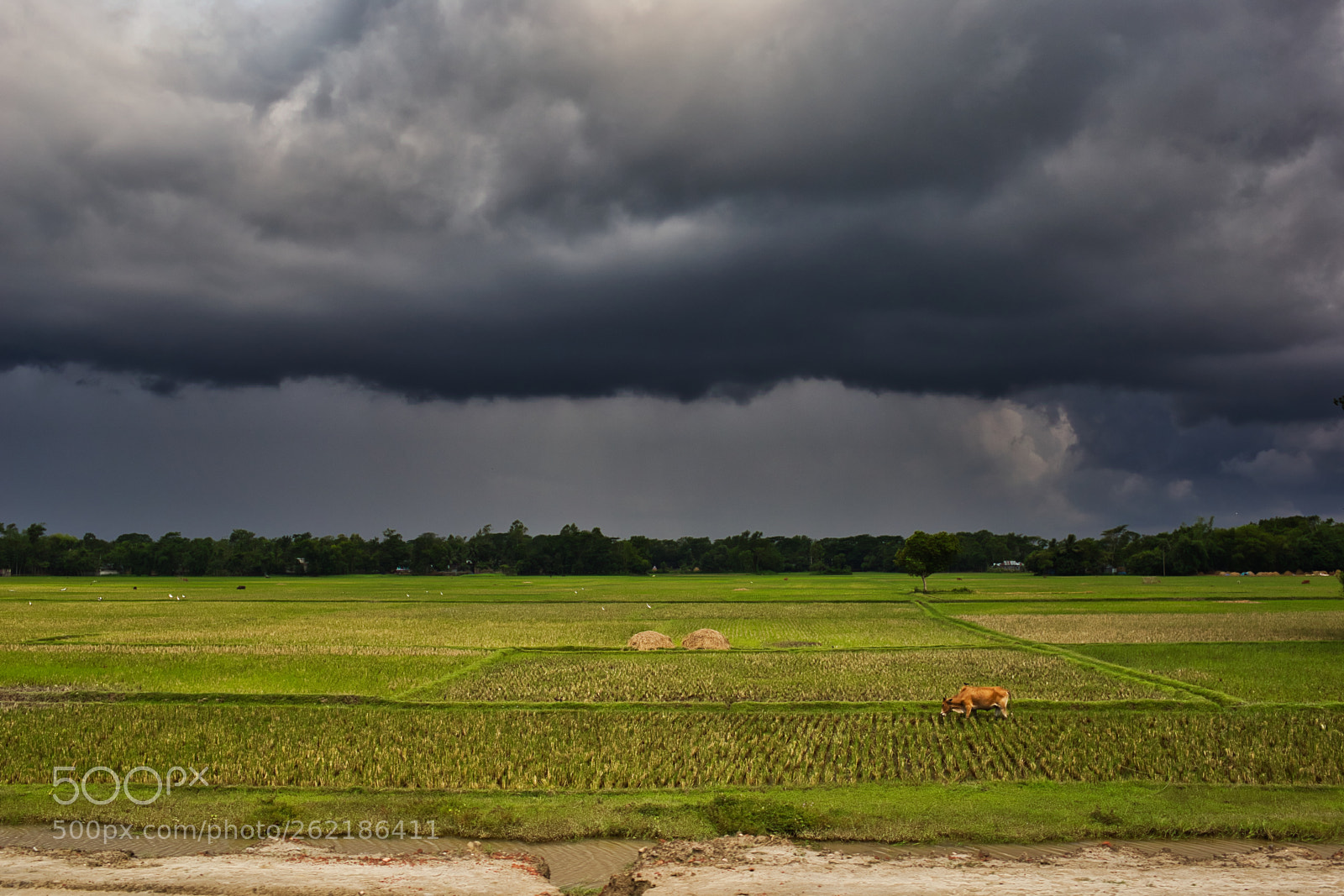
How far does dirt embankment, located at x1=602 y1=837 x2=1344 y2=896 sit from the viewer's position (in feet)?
28.6

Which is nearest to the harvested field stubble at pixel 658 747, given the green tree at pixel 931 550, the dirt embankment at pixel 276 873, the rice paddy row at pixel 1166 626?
the dirt embankment at pixel 276 873

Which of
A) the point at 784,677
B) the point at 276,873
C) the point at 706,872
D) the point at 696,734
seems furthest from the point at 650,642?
the point at 276,873

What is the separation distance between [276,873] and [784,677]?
58.7 feet

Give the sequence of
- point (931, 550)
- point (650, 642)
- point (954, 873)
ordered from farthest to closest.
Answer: point (931, 550)
point (650, 642)
point (954, 873)

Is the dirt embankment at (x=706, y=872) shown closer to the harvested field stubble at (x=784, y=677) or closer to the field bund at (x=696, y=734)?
the field bund at (x=696, y=734)

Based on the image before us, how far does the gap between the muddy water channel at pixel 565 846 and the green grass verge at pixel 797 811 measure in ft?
0.53

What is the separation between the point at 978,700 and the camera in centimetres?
1877

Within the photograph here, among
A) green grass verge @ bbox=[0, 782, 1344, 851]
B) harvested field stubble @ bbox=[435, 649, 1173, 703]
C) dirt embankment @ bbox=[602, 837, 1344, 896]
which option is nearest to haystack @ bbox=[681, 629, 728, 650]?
harvested field stubble @ bbox=[435, 649, 1173, 703]

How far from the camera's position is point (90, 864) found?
32.1 feet

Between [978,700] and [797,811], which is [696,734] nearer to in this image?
[797,811]

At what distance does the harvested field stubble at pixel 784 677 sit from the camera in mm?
22000

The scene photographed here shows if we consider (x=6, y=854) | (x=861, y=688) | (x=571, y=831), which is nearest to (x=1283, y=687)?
(x=861, y=688)

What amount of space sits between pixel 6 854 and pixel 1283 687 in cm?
2871

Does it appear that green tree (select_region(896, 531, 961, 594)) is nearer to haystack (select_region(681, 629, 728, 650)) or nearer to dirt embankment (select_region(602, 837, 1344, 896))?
haystack (select_region(681, 629, 728, 650))
